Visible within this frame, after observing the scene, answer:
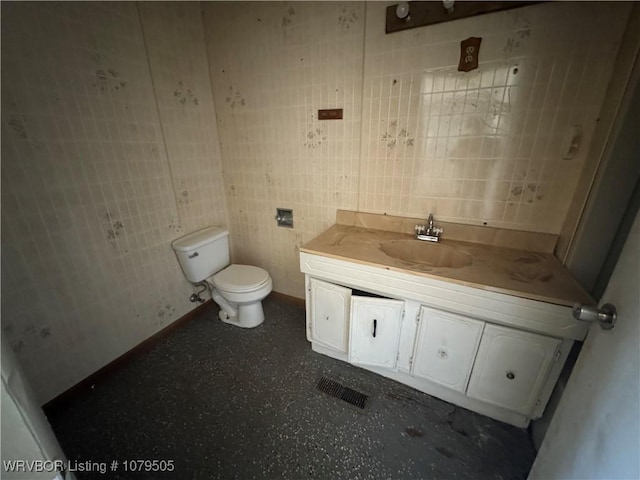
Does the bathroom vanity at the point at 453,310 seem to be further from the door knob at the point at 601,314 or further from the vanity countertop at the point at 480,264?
the door knob at the point at 601,314

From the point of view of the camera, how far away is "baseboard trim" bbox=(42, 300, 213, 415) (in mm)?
1375

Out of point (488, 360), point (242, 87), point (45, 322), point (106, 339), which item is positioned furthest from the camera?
point (242, 87)

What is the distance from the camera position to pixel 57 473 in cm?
51

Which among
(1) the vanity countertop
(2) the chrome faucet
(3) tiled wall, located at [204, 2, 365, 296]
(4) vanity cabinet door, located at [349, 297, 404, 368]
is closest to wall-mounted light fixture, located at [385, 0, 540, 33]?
(3) tiled wall, located at [204, 2, 365, 296]

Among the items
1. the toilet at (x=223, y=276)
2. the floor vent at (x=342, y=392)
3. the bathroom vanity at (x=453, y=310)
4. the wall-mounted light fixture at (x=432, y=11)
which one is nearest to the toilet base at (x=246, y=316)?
the toilet at (x=223, y=276)

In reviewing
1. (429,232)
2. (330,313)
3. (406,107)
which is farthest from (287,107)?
(330,313)

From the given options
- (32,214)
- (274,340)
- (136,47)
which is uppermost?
(136,47)

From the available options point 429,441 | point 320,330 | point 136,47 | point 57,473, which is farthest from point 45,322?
point 429,441

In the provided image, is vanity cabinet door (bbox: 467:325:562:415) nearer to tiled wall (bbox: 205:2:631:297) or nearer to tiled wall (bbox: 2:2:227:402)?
tiled wall (bbox: 205:2:631:297)

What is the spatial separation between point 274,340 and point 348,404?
684mm

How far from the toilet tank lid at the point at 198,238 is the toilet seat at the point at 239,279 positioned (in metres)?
0.27

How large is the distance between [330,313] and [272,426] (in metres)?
0.63

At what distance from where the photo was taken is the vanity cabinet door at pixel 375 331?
1346mm

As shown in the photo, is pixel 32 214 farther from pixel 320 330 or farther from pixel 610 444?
pixel 610 444
